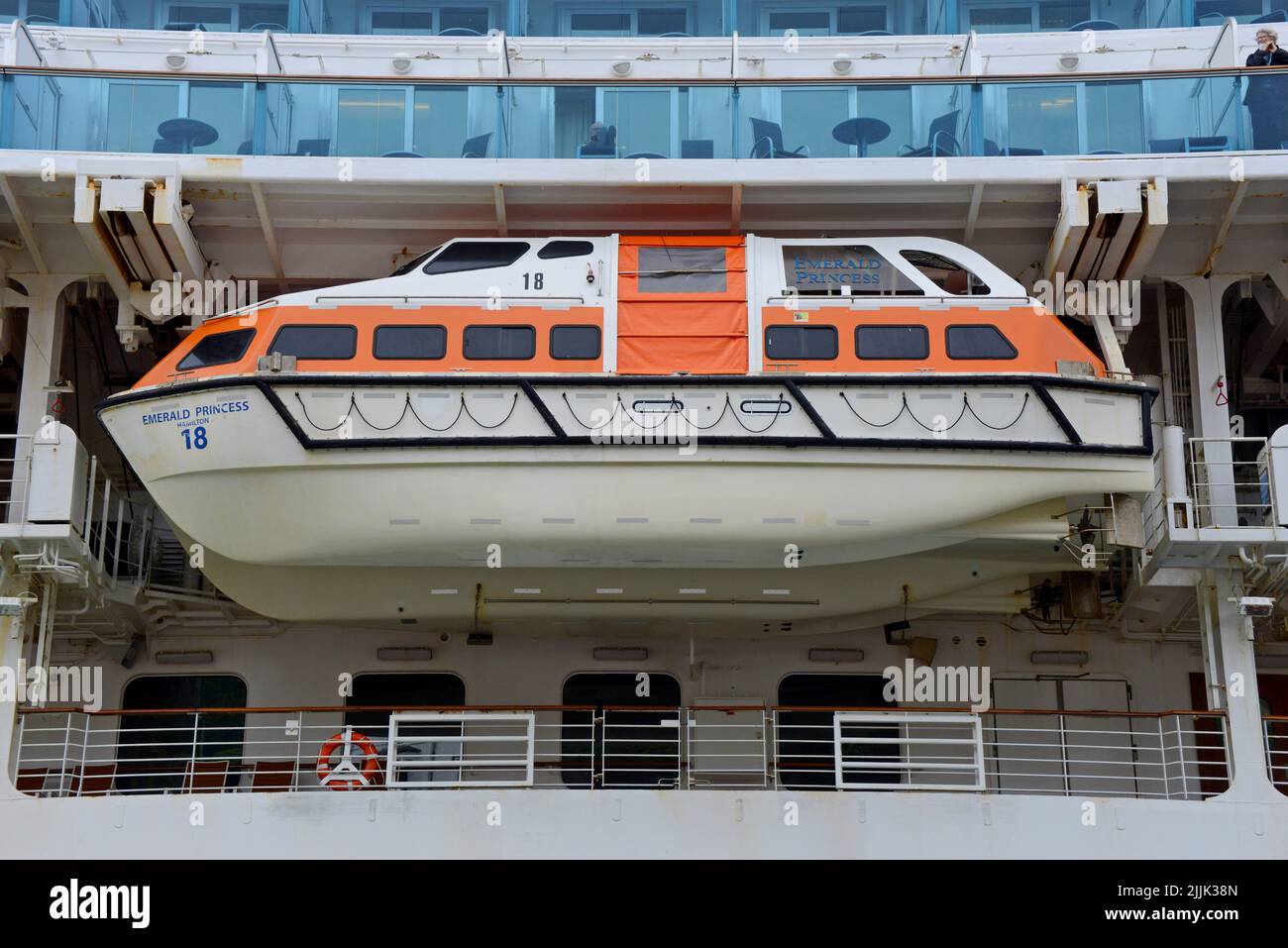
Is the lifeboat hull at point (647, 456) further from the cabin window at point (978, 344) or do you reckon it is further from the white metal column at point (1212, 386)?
the white metal column at point (1212, 386)

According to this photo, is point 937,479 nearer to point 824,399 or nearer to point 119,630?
point 824,399

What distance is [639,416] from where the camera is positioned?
484 inches

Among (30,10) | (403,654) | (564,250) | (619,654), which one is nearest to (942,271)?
(564,250)

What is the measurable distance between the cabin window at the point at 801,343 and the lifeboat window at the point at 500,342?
2.07 meters

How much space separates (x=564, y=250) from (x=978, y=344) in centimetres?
383

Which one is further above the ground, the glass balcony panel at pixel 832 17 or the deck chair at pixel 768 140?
the glass balcony panel at pixel 832 17

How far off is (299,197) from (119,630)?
4.98m

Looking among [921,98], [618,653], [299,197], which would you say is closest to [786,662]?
[618,653]

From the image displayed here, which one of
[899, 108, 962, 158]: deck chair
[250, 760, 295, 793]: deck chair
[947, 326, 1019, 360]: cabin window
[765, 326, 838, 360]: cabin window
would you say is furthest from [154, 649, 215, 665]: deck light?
[899, 108, 962, 158]: deck chair

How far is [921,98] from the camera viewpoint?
45.0 feet

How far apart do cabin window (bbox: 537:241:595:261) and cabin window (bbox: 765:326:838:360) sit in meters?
1.91

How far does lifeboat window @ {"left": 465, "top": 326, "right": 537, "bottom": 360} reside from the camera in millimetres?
12680

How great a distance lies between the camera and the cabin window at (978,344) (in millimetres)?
12602

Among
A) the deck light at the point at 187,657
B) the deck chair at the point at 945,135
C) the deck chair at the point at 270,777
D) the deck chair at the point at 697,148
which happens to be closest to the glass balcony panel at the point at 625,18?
the deck chair at the point at 697,148
